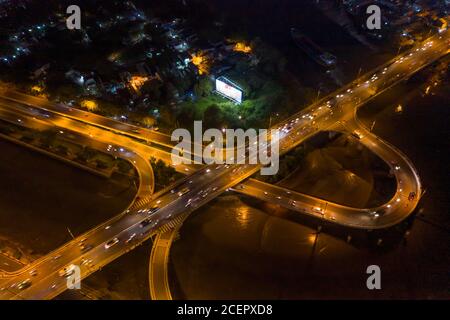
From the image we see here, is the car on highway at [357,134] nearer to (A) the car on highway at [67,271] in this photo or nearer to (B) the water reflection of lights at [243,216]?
(B) the water reflection of lights at [243,216]

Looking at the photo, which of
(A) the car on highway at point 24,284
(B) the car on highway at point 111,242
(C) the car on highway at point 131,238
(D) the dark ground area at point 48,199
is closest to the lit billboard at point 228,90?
(D) the dark ground area at point 48,199

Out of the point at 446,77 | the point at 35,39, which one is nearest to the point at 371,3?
the point at 446,77

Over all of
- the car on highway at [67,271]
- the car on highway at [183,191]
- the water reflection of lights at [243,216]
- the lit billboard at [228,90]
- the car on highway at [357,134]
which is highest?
the lit billboard at [228,90]

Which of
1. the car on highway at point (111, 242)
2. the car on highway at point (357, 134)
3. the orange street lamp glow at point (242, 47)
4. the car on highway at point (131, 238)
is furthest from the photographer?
the orange street lamp glow at point (242, 47)

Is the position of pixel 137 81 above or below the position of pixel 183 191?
above

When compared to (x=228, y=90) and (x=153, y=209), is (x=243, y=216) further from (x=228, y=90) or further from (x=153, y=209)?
(x=228, y=90)

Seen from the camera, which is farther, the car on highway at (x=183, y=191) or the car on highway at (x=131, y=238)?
the car on highway at (x=183, y=191)

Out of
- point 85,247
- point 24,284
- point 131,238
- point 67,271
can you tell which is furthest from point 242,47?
point 24,284

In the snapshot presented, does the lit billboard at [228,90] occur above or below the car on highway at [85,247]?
above
